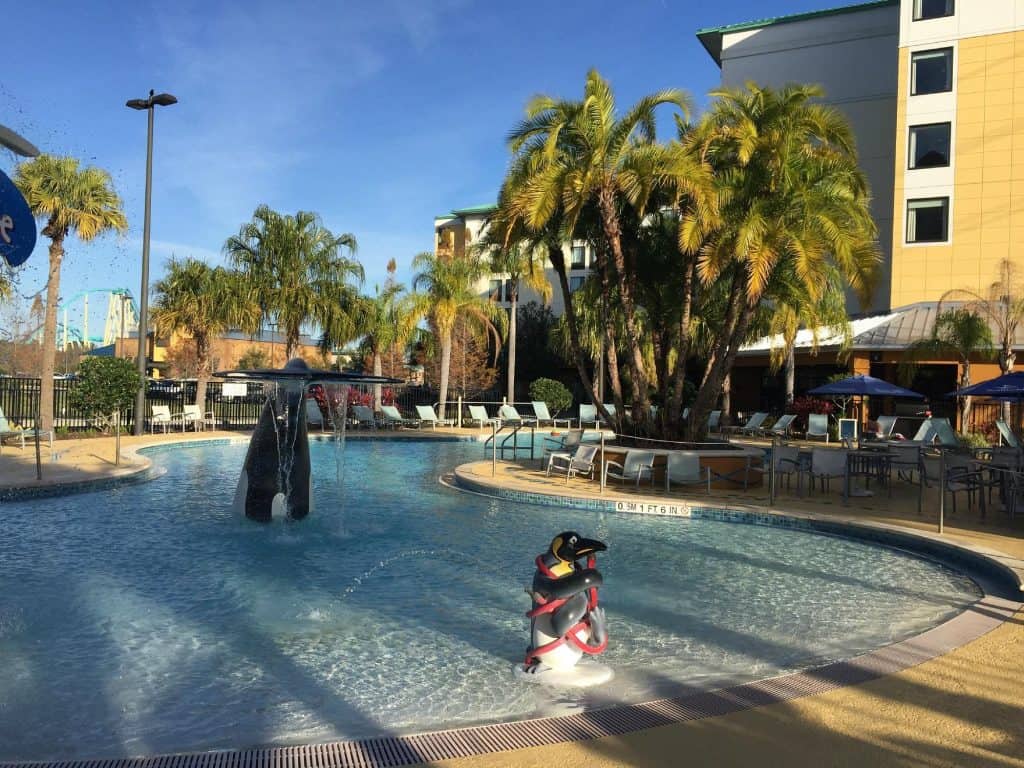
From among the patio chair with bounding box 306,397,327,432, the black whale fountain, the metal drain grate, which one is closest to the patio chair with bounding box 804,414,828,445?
the patio chair with bounding box 306,397,327,432

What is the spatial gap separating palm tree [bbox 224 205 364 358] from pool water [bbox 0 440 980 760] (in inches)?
667

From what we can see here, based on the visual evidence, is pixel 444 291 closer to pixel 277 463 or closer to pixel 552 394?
pixel 552 394

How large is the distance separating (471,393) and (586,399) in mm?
6423

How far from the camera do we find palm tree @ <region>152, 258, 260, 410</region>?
26469 millimetres

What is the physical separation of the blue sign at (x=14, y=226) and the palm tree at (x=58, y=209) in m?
18.7

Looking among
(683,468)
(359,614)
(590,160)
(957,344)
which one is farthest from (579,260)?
(359,614)

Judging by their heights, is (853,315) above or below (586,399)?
above

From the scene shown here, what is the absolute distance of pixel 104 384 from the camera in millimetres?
20188

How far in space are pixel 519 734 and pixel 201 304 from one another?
978 inches

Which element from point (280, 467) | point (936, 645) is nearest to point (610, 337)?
point (280, 467)

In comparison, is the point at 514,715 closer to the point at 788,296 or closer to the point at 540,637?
the point at 540,637

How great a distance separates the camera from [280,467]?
34.0 ft

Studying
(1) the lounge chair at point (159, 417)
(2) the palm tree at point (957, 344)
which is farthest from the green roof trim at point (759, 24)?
(1) the lounge chair at point (159, 417)

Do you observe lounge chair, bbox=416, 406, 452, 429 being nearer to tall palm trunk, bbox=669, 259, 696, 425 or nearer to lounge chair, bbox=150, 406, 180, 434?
lounge chair, bbox=150, 406, 180, 434
